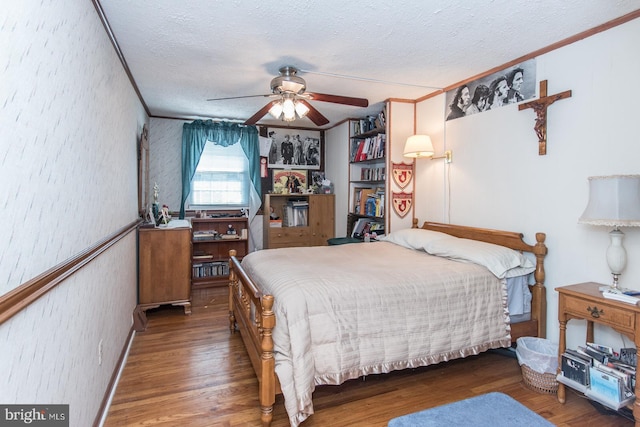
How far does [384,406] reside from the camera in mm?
2154

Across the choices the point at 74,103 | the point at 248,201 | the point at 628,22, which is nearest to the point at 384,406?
the point at 74,103

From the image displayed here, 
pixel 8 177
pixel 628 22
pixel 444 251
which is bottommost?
pixel 444 251

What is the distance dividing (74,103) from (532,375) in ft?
10.3

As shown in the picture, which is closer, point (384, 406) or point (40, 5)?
point (40, 5)

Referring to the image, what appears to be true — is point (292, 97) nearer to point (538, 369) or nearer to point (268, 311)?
point (268, 311)

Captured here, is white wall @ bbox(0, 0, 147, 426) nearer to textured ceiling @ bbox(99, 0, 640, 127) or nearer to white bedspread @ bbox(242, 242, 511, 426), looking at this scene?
textured ceiling @ bbox(99, 0, 640, 127)

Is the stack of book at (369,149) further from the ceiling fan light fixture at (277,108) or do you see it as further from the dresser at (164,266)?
the dresser at (164,266)

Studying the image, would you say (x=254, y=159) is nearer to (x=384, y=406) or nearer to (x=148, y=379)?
(x=148, y=379)

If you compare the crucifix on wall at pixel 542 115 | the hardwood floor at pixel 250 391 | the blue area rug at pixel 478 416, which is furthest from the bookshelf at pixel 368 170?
the blue area rug at pixel 478 416

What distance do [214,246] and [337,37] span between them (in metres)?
3.67

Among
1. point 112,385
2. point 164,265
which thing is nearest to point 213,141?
point 164,265

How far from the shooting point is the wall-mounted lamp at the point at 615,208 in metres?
1.95

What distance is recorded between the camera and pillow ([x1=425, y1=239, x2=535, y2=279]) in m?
2.56

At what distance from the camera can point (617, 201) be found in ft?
6.50
